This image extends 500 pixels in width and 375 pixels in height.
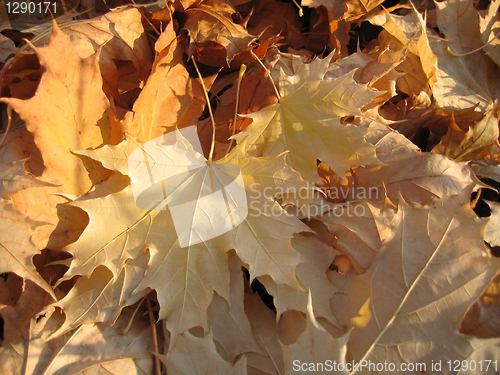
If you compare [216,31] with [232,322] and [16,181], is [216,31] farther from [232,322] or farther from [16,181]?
[232,322]

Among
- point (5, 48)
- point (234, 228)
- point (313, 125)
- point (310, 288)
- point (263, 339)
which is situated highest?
point (5, 48)

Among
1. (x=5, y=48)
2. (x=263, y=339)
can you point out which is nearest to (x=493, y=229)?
(x=263, y=339)

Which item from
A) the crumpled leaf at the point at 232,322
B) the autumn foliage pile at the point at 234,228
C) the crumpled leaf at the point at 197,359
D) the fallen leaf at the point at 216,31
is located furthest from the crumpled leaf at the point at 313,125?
the crumpled leaf at the point at 197,359

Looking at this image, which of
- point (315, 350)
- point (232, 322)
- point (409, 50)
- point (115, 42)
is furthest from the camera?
point (409, 50)

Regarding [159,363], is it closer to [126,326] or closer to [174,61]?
[126,326]

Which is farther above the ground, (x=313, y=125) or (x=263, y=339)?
(x=313, y=125)

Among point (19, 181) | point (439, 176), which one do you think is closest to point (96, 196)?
point (19, 181)

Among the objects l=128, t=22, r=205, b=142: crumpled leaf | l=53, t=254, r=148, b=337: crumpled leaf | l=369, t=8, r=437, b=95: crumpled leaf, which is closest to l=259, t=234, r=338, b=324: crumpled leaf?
l=53, t=254, r=148, b=337: crumpled leaf

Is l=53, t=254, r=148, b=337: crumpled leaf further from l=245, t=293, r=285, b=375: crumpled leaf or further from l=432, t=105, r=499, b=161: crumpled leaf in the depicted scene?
l=432, t=105, r=499, b=161: crumpled leaf
